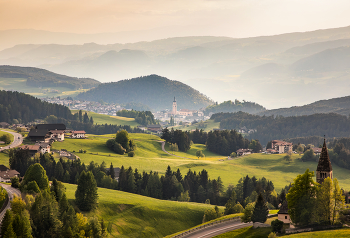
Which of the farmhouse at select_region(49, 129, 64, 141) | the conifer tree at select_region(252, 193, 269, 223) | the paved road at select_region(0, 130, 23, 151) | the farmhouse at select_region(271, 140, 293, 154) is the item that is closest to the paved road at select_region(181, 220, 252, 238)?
the conifer tree at select_region(252, 193, 269, 223)

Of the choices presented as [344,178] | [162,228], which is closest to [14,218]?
[162,228]

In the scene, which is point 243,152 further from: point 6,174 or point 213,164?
point 6,174

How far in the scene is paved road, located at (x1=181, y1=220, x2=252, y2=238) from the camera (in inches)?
2589

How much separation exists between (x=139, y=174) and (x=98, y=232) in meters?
51.1

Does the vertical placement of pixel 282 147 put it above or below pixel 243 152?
above

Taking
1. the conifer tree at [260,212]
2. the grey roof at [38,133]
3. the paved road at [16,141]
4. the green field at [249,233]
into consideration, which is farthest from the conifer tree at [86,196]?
the grey roof at [38,133]

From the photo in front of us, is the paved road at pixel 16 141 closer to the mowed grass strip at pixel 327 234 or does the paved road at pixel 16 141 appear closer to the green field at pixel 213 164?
the green field at pixel 213 164

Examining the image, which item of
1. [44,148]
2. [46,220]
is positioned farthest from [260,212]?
[44,148]

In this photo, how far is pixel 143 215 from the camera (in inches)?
3268

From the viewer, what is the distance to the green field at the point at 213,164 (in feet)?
438

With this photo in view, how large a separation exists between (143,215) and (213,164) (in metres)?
69.6

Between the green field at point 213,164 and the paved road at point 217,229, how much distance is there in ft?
179

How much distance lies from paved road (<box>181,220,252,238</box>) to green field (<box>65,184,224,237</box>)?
13.2m

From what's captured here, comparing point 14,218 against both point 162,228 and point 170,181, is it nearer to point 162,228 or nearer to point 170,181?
point 162,228
